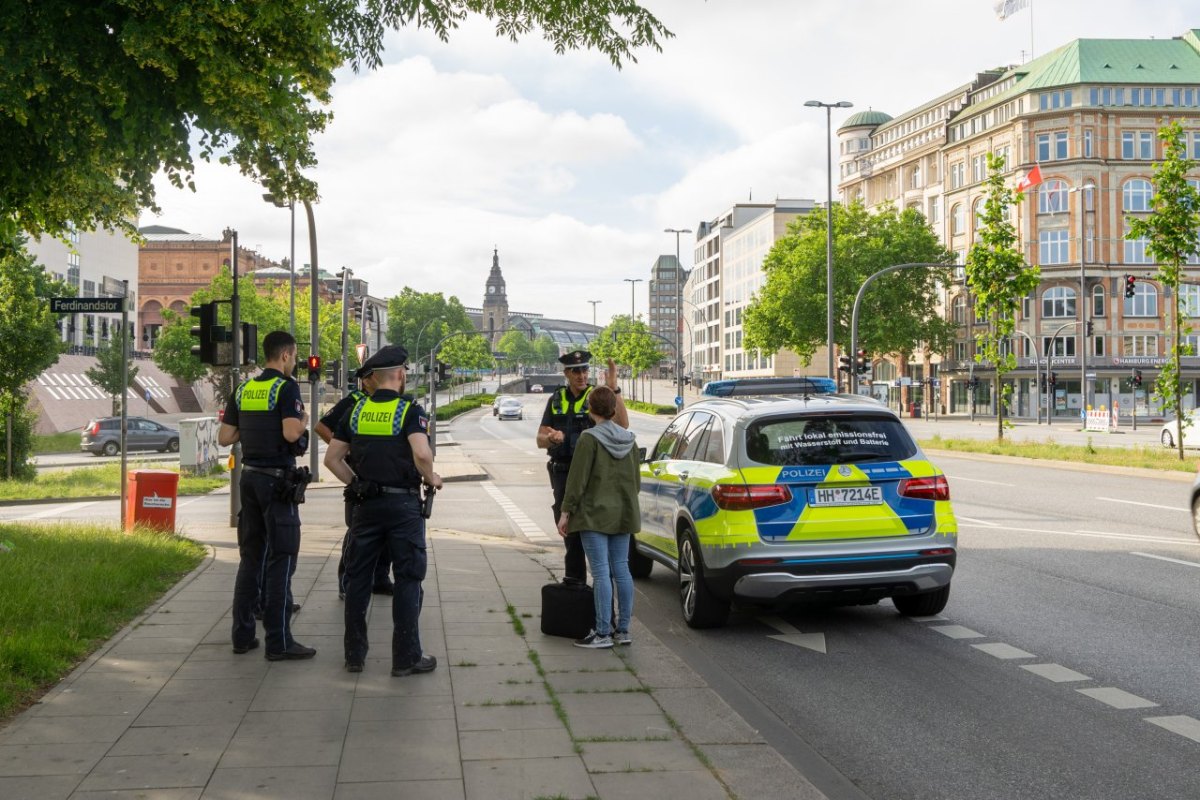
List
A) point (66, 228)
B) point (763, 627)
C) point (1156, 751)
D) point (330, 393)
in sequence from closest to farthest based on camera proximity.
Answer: point (1156, 751) → point (763, 627) → point (66, 228) → point (330, 393)

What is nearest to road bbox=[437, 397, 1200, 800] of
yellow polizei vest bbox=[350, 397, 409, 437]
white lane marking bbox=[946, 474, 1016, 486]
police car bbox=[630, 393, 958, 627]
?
police car bbox=[630, 393, 958, 627]

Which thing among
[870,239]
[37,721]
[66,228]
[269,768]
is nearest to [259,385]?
[37,721]

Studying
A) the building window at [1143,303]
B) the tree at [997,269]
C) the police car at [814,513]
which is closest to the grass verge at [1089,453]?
the tree at [997,269]

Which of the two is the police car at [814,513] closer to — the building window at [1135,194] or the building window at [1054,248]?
the building window at [1054,248]

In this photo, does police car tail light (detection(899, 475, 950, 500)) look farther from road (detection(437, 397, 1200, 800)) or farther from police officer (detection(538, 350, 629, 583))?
police officer (detection(538, 350, 629, 583))

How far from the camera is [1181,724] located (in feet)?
19.1

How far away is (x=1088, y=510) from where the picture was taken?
1714cm

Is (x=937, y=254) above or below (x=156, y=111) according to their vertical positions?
above

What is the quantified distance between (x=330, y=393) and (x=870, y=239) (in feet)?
171

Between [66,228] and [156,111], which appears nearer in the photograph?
[156,111]

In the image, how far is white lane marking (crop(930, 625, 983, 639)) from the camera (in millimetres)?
8117

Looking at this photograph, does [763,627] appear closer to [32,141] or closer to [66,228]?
[32,141]

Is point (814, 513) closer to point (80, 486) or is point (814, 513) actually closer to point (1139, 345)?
point (80, 486)

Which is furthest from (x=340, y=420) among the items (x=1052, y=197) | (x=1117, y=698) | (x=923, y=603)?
(x=1052, y=197)
